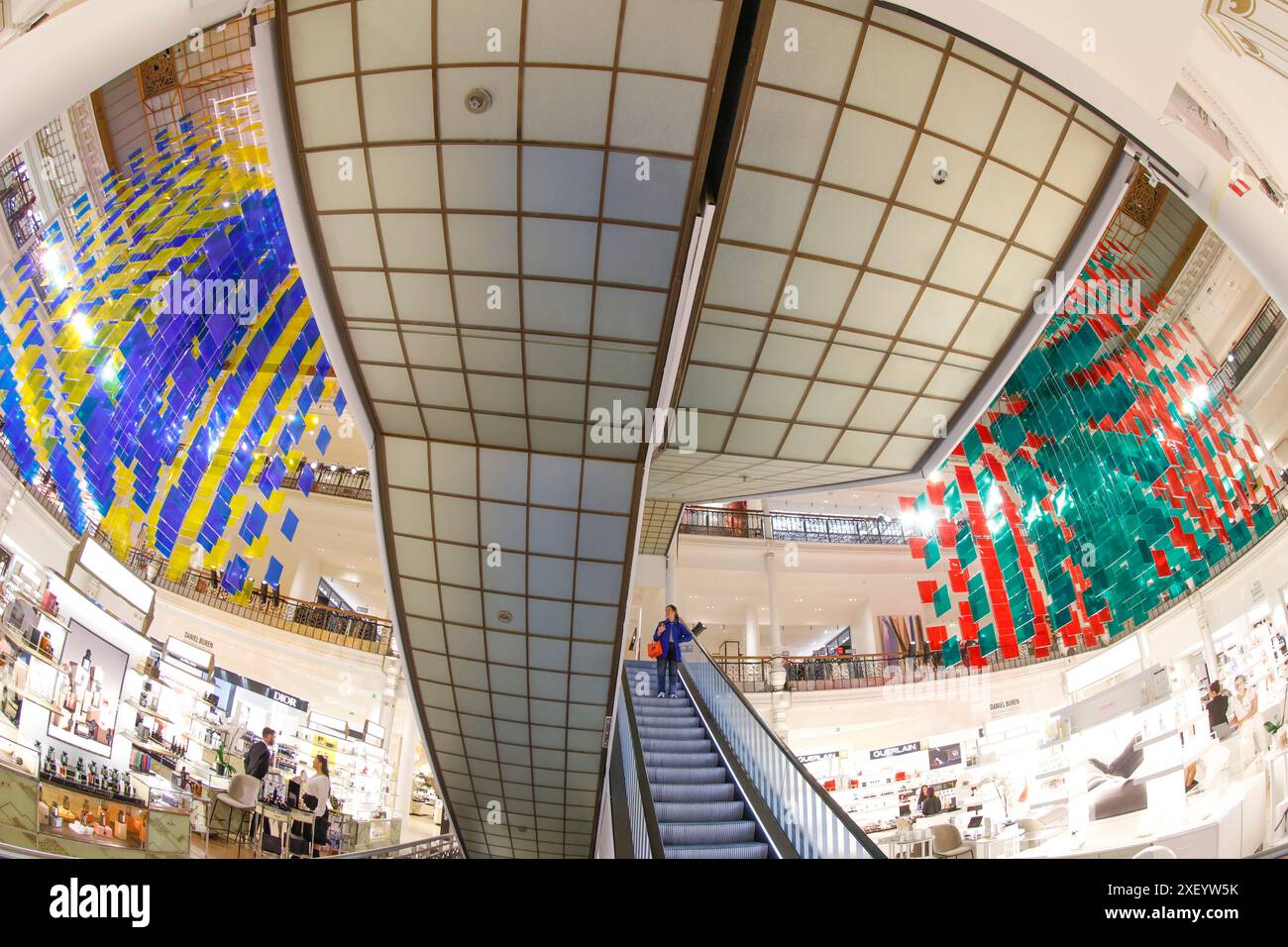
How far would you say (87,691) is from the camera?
33.9ft

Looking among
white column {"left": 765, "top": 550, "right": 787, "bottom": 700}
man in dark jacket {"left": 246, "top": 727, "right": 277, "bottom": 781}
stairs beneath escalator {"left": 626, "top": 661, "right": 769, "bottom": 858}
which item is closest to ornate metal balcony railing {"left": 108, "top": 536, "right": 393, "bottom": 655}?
man in dark jacket {"left": 246, "top": 727, "right": 277, "bottom": 781}

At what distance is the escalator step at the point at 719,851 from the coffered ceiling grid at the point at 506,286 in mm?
3906

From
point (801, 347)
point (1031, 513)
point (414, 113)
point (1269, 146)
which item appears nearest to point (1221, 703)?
point (1031, 513)

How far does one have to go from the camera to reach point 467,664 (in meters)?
10.4

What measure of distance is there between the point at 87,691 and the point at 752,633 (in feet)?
59.2

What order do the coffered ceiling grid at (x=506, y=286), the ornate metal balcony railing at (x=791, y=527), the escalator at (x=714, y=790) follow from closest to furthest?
the escalator at (x=714, y=790) → the coffered ceiling grid at (x=506, y=286) → the ornate metal balcony railing at (x=791, y=527)

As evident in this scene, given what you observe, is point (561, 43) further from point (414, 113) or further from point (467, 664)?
point (467, 664)

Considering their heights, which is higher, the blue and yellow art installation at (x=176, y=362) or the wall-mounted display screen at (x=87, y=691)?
the blue and yellow art installation at (x=176, y=362)

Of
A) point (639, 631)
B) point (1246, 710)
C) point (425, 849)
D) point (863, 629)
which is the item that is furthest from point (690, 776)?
point (863, 629)

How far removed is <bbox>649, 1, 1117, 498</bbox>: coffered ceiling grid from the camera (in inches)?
235

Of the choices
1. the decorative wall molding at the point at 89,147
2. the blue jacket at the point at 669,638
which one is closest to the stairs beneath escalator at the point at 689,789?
the blue jacket at the point at 669,638

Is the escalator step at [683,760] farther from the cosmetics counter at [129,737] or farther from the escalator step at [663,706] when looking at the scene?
the cosmetics counter at [129,737]

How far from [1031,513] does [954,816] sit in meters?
9.85

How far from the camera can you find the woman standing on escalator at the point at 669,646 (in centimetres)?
1038
